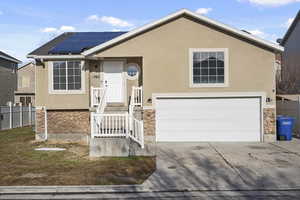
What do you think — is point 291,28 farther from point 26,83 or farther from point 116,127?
point 26,83

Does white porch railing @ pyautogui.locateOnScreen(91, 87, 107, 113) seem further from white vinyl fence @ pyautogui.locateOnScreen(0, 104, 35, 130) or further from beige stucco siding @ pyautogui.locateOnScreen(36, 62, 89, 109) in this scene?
white vinyl fence @ pyautogui.locateOnScreen(0, 104, 35, 130)

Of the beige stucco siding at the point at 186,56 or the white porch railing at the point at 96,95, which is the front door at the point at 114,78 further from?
the beige stucco siding at the point at 186,56

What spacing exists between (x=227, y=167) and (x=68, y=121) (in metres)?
9.48

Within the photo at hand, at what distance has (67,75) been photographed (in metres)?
17.5

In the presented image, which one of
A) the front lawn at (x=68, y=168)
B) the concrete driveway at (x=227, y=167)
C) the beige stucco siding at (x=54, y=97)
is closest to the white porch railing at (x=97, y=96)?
the beige stucco siding at (x=54, y=97)

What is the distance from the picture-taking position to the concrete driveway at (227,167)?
8.57m

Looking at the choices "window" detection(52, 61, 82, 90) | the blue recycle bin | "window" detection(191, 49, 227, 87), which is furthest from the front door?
the blue recycle bin

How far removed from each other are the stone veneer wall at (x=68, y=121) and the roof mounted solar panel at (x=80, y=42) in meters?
2.99

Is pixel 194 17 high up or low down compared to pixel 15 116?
up

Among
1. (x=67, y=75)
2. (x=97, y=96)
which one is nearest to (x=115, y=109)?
(x=97, y=96)

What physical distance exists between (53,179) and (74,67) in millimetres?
9151

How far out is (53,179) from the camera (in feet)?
30.2

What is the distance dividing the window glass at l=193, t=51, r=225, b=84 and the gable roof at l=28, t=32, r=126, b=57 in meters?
5.56

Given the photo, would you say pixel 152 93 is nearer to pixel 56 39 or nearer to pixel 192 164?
pixel 192 164
